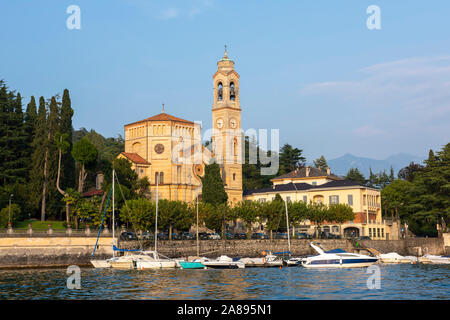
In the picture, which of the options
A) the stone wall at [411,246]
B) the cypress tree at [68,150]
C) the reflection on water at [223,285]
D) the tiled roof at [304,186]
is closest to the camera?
the reflection on water at [223,285]

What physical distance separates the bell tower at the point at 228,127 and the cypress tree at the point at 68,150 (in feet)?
89.0

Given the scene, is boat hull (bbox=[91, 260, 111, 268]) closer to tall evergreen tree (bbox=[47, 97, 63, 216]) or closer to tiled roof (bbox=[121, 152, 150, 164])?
tall evergreen tree (bbox=[47, 97, 63, 216])

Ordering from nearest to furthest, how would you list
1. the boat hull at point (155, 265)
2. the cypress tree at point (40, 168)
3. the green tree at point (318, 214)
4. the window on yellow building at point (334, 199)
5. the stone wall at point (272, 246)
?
1. the boat hull at point (155, 265)
2. the stone wall at point (272, 246)
3. the cypress tree at point (40, 168)
4. the green tree at point (318, 214)
5. the window on yellow building at point (334, 199)

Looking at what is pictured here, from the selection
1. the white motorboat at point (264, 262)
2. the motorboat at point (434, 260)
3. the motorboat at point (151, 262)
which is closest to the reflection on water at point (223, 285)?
the motorboat at point (151, 262)

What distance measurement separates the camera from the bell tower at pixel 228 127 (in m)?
90.9

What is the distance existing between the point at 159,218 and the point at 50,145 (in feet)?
56.6

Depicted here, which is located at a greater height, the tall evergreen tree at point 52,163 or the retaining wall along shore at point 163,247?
the tall evergreen tree at point 52,163

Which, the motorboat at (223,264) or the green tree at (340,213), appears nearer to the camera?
the motorboat at (223,264)

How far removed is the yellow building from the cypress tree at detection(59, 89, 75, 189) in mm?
33924

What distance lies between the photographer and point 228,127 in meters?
91.1

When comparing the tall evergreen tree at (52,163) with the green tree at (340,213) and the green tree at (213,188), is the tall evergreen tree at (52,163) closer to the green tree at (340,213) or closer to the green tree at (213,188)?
the green tree at (213,188)

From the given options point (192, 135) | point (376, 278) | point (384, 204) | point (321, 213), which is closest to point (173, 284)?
point (376, 278)

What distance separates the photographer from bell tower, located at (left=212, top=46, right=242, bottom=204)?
90.9 metres

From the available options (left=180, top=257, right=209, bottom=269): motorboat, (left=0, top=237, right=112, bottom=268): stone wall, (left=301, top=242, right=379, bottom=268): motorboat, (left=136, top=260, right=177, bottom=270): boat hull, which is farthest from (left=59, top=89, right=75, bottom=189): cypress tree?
(left=301, top=242, right=379, bottom=268): motorboat
